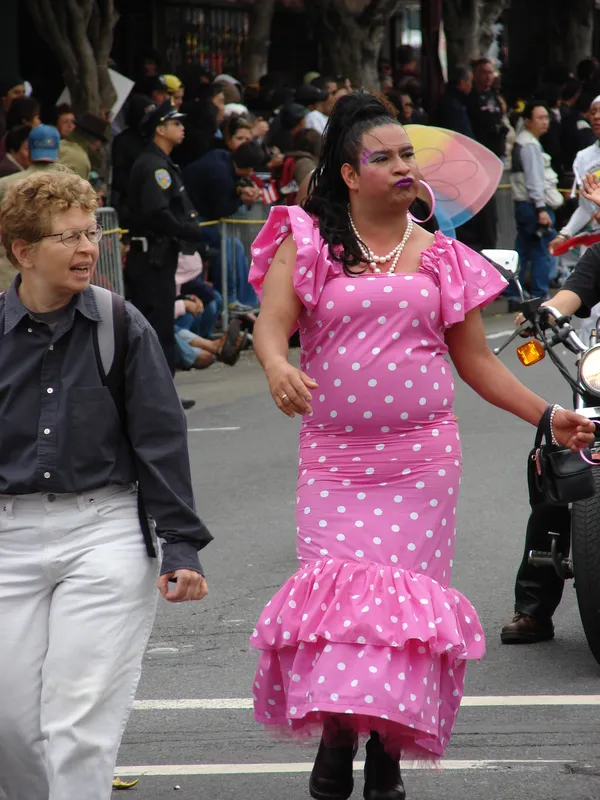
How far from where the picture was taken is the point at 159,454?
379 cm

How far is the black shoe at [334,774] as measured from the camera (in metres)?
4.18

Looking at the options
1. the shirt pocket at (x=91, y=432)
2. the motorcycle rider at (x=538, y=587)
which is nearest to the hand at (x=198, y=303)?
the motorcycle rider at (x=538, y=587)

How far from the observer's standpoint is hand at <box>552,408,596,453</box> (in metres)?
4.29

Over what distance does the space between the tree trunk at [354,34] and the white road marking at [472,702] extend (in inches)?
694

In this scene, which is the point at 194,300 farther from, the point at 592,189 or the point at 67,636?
the point at 67,636

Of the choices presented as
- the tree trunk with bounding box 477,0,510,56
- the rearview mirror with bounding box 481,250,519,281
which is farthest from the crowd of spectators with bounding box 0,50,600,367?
the tree trunk with bounding box 477,0,510,56

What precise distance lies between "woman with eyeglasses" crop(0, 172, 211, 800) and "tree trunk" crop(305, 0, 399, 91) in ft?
62.1

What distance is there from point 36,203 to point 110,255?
28.3 ft

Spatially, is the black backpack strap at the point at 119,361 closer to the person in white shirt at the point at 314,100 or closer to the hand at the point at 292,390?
the hand at the point at 292,390

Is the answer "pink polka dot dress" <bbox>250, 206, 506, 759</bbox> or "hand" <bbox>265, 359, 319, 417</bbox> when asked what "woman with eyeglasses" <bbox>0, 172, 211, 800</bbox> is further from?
"pink polka dot dress" <bbox>250, 206, 506, 759</bbox>

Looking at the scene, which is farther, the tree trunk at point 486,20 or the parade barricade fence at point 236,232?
the tree trunk at point 486,20

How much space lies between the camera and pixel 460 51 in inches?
987

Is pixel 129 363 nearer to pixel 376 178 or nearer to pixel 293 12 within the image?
pixel 376 178

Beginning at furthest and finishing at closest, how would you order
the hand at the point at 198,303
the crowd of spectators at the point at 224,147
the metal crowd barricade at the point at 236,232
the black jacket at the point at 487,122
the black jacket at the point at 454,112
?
the black jacket at the point at 487,122 < the black jacket at the point at 454,112 < the metal crowd barricade at the point at 236,232 < the hand at the point at 198,303 < the crowd of spectators at the point at 224,147
